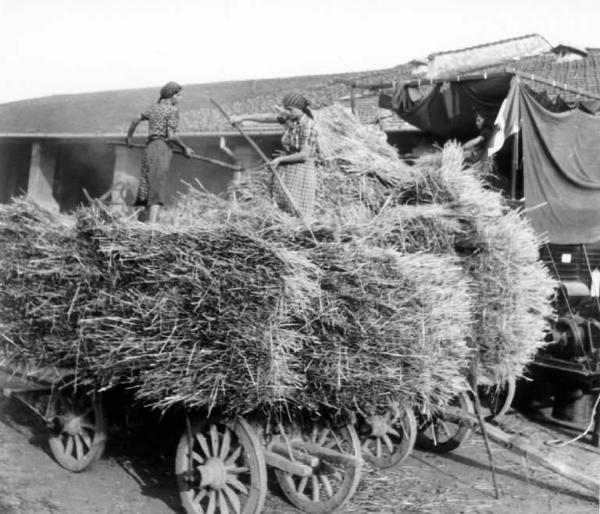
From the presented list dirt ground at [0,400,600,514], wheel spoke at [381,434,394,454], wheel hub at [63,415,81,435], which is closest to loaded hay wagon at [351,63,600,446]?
dirt ground at [0,400,600,514]

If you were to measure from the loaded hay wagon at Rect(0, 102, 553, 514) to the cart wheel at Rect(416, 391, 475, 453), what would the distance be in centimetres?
43

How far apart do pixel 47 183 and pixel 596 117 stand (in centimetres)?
1216

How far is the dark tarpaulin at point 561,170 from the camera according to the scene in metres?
7.80

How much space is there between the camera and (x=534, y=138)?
7.87 meters

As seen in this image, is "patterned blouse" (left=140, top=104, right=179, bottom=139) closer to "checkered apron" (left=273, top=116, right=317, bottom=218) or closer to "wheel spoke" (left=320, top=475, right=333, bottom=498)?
"checkered apron" (left=273, top=116, right=317, bottom=218)

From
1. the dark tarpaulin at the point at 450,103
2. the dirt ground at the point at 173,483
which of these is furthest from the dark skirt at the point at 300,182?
the dark tarpaulin at the point at 450,103

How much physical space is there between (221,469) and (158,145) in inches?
122

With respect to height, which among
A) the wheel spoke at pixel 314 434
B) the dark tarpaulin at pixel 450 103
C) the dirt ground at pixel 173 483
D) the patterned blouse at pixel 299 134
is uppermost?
the dark tarpaulin at pixel 450 103

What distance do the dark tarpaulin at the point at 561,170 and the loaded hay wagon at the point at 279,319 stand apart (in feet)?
7.40

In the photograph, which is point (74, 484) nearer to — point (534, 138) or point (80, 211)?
point (80, 211)

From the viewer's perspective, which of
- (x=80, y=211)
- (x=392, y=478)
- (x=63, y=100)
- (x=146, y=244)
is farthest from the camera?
(x=63, y=100)

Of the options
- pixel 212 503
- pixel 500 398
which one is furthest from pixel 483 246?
pixel 500 398

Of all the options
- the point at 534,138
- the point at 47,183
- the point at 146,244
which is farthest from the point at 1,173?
the point at 146,244

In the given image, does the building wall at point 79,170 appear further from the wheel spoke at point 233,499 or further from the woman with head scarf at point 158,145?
the wheel spoke at point 233,499
